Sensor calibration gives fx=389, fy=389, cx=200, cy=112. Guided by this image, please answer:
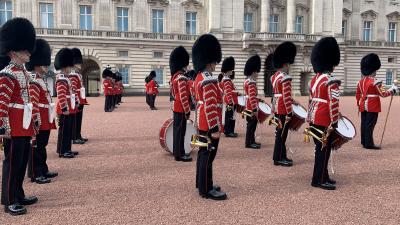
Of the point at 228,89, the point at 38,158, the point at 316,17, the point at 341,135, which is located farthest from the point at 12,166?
the point at 316,17

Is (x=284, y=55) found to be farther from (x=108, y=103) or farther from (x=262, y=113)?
(x=108, y=103)

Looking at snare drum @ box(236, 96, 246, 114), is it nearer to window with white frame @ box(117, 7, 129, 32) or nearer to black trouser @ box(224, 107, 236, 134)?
black trouser @ box(224, 107, 236, 134)

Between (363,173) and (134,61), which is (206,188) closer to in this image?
(363,173)

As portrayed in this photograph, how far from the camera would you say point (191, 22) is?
1199 inches

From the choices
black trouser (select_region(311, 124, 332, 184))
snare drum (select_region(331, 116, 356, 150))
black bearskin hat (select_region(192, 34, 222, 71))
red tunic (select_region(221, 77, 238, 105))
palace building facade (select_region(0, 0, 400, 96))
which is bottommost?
black trouser (select_region(311, 124, 332, 184))

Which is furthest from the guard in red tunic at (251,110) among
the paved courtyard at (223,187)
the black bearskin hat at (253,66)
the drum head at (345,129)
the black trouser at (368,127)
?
the black trouser at (368,127)

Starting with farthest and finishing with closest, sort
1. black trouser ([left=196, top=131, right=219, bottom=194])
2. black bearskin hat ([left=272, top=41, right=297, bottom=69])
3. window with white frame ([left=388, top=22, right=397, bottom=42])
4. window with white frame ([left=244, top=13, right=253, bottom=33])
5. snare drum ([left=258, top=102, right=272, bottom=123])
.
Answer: window with white frame ([left=388, top=22, right=397, bottom=42])
window with white frame ([left=244, top=13, right=253, bottom=33])
snare drum ([left=258, top=102, right=272, bottom=123])
black bearskin hat ([left=272, top=41, right=297, bottom=69])
black trouser ([left=196, top=131, right=219, bottom=194])

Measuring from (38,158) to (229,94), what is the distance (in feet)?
13.4

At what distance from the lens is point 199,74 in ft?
14.8

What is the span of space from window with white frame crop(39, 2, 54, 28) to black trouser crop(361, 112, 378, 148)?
971 inches

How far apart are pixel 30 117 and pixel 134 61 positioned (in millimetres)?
25322

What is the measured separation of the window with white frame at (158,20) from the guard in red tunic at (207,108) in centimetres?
2561

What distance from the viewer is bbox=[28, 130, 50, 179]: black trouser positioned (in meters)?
5.12

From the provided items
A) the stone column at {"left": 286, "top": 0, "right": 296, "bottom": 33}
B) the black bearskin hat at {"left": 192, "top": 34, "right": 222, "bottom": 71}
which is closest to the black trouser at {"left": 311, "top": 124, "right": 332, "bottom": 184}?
the black bearskin hat at {"left": 192, "top": 34, "right": 222, "bottom": 71}
